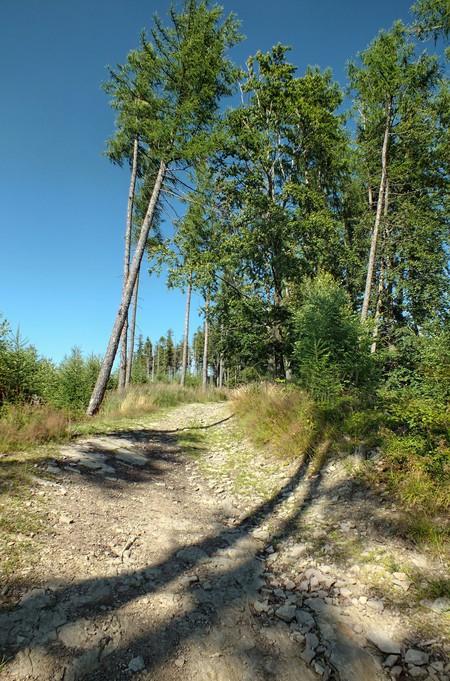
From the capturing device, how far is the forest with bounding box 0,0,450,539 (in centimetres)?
852

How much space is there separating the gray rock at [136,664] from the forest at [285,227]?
456cm

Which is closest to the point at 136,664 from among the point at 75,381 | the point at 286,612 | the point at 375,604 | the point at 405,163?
the point at 286,612

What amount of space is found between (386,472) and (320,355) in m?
4.13

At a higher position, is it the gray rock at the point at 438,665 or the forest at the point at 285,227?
the forest at the point at 285,227

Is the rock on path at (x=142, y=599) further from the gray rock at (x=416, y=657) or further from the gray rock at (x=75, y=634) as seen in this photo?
the gray rock at (x=416, y=657)

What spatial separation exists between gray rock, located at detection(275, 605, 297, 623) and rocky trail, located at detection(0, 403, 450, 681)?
2cm

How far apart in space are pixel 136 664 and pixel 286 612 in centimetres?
127

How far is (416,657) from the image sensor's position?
238cm

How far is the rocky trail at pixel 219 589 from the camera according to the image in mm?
2301

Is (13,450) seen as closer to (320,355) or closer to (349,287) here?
(320,355)

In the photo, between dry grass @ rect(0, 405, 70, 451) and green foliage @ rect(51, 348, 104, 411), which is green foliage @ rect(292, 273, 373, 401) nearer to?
dry grass @ rect(0, 405, 70, 451)

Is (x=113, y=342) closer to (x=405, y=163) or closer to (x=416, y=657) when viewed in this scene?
(x=416, y=657)

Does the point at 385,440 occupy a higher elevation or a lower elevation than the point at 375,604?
higher

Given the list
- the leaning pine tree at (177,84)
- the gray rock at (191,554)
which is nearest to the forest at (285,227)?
the leaning pine tree at (177,84)
